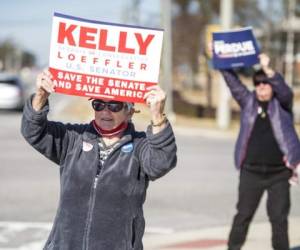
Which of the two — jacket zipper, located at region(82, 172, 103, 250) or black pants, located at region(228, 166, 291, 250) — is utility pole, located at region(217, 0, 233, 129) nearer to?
black pants, located at region(228, 166, 291, 250)

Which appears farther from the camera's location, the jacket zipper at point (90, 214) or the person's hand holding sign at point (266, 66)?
the person's hand holding sign at point (266, 66)

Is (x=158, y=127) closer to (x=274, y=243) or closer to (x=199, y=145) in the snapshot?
(x=274, y=243)

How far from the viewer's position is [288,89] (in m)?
5.82

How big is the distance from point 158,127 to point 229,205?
5888mm

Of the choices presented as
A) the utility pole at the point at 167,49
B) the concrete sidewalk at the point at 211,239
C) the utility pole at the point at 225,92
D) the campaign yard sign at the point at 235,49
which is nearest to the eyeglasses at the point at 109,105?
the campaign yard sign at the point at 235,49

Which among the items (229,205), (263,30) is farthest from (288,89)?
(263,30)

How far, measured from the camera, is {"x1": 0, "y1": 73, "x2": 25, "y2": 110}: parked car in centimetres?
2653

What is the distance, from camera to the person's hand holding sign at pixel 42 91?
11.4 ft

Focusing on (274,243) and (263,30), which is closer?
(274,243)

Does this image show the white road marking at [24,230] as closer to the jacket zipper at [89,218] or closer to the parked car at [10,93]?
the jacket zipper at [89,218]

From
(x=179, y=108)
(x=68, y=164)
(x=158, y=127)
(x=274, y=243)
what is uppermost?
(x=158, y=127)

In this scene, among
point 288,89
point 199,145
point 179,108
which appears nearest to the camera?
point 288,89

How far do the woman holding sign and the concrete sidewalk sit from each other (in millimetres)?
3362

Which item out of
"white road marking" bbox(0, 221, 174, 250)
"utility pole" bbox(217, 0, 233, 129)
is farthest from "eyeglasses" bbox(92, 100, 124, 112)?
"utility pole" bbox(217, 0, 233, 129)
